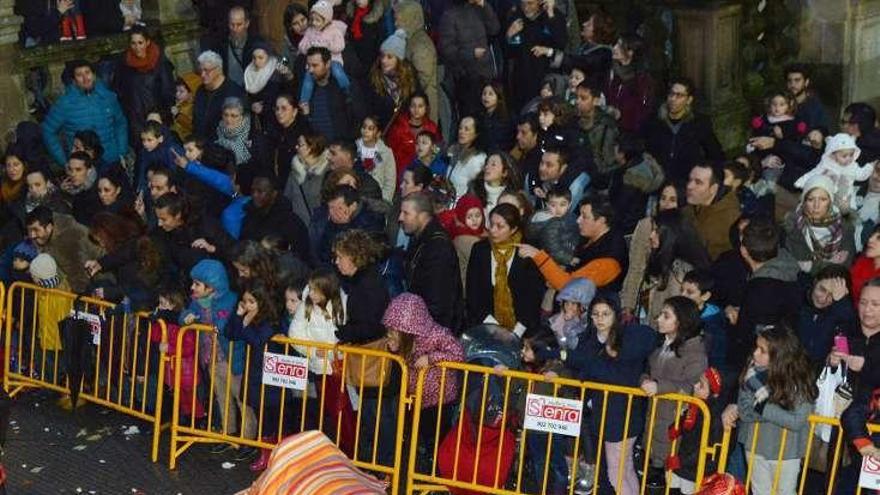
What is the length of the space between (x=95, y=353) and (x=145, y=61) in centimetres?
388

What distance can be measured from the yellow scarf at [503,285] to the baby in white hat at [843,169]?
2337 mm

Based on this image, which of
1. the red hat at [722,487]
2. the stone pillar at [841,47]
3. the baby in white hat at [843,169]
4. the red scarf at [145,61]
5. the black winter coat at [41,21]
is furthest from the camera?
the stone pillar at [841,47]

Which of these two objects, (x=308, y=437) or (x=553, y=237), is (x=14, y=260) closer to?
(x=553, y=237)

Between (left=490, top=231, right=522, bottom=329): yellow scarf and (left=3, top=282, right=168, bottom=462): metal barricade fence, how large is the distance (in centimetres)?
225

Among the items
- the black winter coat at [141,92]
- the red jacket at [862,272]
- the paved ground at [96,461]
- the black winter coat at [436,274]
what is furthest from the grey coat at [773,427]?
the black winter coat at [141,92]

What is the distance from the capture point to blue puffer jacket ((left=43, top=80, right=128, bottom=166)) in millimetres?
13688

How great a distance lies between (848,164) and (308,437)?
6015 mm

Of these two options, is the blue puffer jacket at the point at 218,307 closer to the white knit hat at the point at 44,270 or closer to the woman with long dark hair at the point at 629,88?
the white knit hat at the point at 44,270

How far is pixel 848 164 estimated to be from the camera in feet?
37.0

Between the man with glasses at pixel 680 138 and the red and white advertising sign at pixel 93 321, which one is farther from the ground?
the man with glasses at pixel 680 138

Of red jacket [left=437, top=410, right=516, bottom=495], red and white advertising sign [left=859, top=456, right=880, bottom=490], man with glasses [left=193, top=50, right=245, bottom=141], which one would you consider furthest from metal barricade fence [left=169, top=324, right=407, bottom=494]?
man with glasses [left=193, top=50, right=245, bottom=141]

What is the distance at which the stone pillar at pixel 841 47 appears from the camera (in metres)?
15.5

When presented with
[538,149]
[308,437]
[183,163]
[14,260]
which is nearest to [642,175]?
[538,149]

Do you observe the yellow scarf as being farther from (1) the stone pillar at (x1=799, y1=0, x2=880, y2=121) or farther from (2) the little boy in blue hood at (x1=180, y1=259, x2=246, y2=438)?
Answer: (1) the stone pillar at (x1=799, y1=0, x2=880, y2=121)
